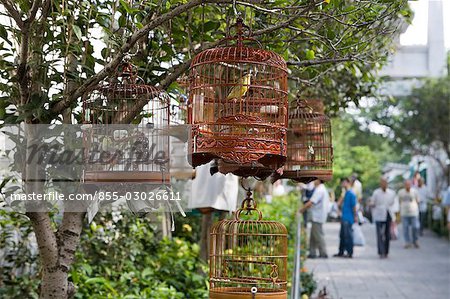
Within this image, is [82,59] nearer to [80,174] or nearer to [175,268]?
[80,174]

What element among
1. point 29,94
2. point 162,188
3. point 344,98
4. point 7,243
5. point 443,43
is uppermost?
point 443,43

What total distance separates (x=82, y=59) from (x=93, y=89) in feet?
1.35

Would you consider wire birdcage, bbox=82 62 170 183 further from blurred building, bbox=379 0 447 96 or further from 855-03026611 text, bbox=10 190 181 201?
blurred building, bbox=379 0 447 96

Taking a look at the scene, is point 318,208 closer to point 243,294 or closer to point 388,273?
point 388,273

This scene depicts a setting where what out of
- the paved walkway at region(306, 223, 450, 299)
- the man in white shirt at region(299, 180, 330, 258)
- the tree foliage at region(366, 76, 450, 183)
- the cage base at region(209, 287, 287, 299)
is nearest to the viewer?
the cage base at region(209, 287, 287, 299)

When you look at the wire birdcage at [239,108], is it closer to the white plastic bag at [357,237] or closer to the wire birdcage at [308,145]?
the wire birdcage at [308,145]

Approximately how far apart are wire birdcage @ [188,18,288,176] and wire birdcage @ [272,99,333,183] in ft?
3.48

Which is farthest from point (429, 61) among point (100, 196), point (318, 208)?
point (100, 196)

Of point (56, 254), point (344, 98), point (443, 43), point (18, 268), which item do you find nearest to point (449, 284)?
point (344, 98)

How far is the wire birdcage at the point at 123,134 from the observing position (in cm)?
417

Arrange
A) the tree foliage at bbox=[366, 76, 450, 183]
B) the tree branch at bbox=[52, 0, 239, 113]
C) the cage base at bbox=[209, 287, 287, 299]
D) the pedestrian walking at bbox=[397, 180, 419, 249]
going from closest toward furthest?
the tree branch at bbox=[52, 0, 239, 113] → the cage base at bbox=[209, 287, 287, 299] → the pedestrian walking at bbox=[397, 180, 419, 249] → the tree foliage at bbox=[366, 76, 450, 183]

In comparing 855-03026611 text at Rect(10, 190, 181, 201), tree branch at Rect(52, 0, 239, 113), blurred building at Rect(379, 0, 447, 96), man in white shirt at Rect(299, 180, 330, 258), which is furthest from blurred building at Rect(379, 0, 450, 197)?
tree branch at Rect(52, 0, 239, 113)

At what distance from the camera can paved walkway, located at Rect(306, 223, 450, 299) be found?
10.6 m

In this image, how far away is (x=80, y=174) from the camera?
4695 millimetres
